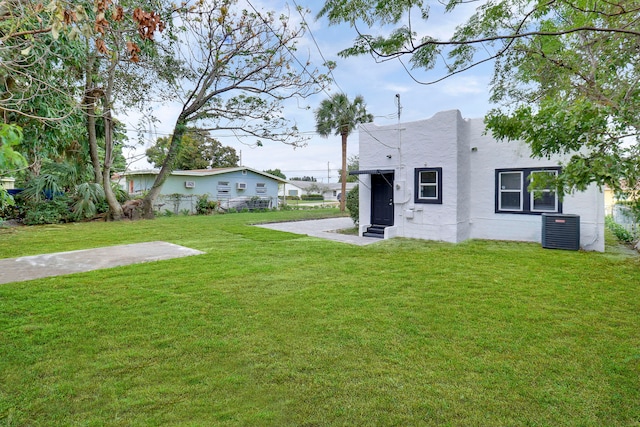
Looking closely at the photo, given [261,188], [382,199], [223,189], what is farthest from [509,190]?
[261,188]

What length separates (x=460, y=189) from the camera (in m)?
9.78

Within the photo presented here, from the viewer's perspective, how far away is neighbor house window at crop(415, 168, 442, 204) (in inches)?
388

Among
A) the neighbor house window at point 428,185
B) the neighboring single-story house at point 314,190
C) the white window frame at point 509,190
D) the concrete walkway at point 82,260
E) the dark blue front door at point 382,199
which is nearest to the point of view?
the concrete walkway at point 82,260

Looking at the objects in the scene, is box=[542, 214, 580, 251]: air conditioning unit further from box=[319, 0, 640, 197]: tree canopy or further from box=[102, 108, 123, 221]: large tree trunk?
box=[102, 108, 123, 221]: large tree trunk

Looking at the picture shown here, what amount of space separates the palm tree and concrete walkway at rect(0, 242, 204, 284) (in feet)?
50.1

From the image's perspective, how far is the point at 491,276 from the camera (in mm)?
6000

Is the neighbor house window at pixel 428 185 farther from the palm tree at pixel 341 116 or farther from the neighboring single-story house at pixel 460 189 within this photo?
the palm tree at pixel 341 116

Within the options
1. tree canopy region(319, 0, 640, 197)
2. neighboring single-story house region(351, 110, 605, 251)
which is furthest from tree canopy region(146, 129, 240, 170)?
tree canopy region(319, 0, 640, 197)

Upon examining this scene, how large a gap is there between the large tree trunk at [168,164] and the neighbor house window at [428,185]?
10.6 metres

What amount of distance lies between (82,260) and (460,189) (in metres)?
9.71

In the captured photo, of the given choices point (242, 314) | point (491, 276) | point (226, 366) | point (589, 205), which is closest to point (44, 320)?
point (242, 314)

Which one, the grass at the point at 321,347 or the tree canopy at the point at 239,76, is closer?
the grass at the point at 321,347

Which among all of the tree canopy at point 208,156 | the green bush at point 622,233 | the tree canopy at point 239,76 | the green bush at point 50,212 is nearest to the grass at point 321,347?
the green bush at point 622,233

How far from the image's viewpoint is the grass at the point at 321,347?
92.8 inches
